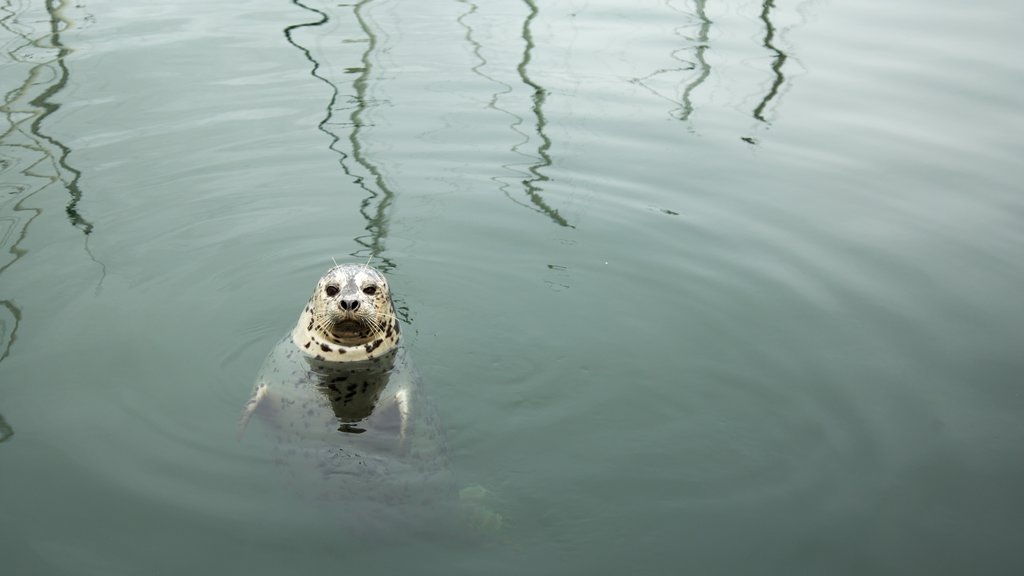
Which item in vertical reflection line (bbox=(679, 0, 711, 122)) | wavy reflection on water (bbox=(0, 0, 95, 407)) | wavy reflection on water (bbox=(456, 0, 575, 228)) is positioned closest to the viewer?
wavy reflection on water (bbox=(0, 0, 95, 407))

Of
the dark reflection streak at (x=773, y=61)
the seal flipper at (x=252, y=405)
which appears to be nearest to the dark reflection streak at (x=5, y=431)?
the seal flipper at (x=252, y=405)

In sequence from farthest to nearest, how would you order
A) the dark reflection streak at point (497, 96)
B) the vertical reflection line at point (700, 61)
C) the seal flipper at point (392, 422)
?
the vertical reflection line at point (700, 61), the dark reflection streak at point (497, 96), the seal flipper at point (392, 422)

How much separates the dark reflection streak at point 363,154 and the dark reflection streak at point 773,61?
4.09 metres

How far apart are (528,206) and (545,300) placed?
160 cm

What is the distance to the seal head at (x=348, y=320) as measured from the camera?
5.91 meters

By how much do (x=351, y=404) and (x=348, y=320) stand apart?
1.59 feet

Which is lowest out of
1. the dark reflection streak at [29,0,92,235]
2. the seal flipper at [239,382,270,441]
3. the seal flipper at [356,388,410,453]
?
the dark reflection streak at [29,0,92,235]

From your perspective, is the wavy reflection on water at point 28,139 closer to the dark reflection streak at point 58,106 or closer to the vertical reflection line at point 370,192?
the dark reflection streak at point 58,106

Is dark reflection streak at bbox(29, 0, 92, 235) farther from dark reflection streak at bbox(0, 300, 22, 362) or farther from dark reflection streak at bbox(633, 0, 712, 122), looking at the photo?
dark reflection streak at bbox(633, 0, 712, 122)

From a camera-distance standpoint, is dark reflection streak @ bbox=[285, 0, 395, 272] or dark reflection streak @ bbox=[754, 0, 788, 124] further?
dark reflection streak @ bbox=[754, 0, 788, 124]

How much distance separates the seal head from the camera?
591cm

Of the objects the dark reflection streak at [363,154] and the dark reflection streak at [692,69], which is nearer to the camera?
the dark reflection streak at [363,154]

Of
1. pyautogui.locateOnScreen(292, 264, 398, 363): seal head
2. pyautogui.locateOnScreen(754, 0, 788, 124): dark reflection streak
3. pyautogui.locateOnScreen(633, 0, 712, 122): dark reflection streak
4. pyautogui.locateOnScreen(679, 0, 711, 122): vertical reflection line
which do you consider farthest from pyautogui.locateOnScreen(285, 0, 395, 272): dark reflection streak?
pyautogui.locateOnScreen(754, 0, 788, 124): dark reflection streak

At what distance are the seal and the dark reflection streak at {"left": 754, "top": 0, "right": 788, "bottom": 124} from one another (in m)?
6.06
